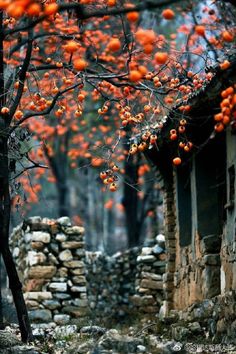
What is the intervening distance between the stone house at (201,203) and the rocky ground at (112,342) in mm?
595

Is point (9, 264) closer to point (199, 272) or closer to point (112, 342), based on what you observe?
point (112, 342)

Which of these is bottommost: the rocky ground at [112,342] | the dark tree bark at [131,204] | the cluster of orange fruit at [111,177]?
the rocky ground at [112,342]

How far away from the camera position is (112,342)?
7.54 m

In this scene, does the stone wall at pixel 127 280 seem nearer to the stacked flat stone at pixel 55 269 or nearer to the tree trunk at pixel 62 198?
the stacked flat stone at pixel 55 269

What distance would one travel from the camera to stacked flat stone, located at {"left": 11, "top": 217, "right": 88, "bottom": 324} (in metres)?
14.9

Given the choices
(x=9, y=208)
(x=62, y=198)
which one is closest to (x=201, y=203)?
(x=9, y=208)

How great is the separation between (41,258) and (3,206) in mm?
5897

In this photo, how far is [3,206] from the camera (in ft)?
30.4

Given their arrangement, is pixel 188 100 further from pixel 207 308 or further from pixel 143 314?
pixel 143 314

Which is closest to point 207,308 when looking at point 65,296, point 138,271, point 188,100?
point 188,100

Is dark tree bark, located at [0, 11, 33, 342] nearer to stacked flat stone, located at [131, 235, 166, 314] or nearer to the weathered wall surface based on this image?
the weathered wall surface

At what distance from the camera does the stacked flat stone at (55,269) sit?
14.9m

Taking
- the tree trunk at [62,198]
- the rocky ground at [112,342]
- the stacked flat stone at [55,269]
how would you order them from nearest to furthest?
the rocky ground at [112,342] < the stacked flat stone at [55,269] < the tree trunk at [62,198]

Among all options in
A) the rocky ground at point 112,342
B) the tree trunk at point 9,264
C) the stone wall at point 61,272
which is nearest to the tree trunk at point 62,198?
the stone wall at point 61,272
